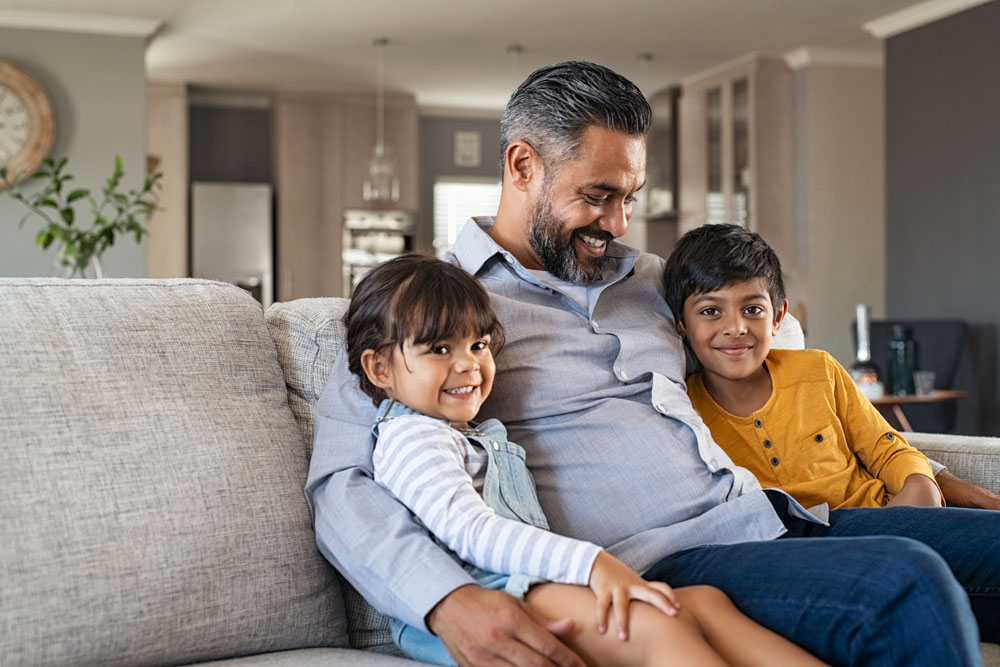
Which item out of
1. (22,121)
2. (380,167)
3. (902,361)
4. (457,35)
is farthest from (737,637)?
(22,121)

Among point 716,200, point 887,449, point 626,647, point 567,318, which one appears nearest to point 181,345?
point 567,318

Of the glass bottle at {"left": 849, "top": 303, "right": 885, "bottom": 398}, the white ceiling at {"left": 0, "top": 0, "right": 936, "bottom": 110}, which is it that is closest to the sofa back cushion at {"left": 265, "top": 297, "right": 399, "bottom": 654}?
the glass bottle at {"left": 849, "top": 303, "right": 885, "bottom": 398}

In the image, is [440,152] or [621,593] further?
[440,152]

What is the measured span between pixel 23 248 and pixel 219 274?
1808 mm

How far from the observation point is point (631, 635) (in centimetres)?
113

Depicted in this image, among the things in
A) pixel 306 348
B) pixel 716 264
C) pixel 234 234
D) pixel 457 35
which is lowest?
pixel 306 348

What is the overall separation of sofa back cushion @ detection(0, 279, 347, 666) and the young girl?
166 millimetres

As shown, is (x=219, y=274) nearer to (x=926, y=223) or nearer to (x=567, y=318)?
(x=926, y=223)

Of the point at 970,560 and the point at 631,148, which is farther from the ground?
the point at 631,148

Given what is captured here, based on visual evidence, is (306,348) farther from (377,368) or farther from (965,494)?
(965,494)

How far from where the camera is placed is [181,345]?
1.43 metres

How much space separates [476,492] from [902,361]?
3.11m

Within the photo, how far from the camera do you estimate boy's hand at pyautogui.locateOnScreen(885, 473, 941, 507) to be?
62.8 inches

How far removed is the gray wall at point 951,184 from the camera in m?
5.21
